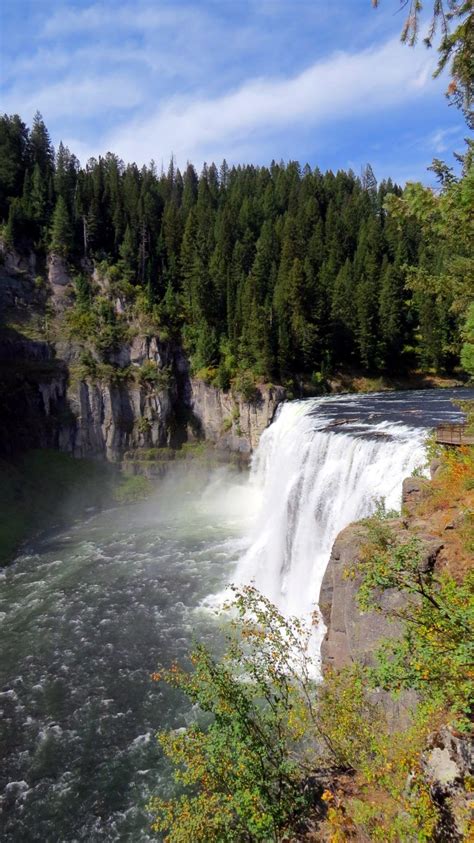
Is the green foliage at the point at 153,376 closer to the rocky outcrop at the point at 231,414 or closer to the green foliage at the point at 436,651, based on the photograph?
the rocky outcrop at the point at 231,414

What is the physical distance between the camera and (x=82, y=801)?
1357cm

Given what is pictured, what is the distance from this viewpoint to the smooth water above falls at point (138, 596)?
556 inches

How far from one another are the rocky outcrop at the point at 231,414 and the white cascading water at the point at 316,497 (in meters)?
11.9

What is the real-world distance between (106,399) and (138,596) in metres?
26.0

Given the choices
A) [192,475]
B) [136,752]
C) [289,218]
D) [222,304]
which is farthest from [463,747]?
[289,218]

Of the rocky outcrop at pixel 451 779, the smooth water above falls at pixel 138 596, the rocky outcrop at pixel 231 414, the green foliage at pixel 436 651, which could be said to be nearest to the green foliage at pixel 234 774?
the rocky outcrop at pixel 451 779

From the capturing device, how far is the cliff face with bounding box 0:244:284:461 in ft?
150

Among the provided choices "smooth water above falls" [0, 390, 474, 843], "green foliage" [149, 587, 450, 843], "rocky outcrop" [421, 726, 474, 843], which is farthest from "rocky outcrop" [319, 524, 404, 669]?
"smooth water above falls" [0, 390, 474, 843]

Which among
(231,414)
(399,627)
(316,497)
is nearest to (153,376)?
→ (231,414)

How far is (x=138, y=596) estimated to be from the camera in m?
25.1

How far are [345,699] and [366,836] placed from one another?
2.10 meters

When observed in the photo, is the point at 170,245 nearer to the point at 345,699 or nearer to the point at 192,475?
the point at 192,475

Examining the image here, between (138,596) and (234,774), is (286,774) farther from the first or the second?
(138,596)

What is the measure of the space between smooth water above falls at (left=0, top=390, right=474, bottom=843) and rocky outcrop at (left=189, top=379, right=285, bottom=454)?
4125 millimetres
